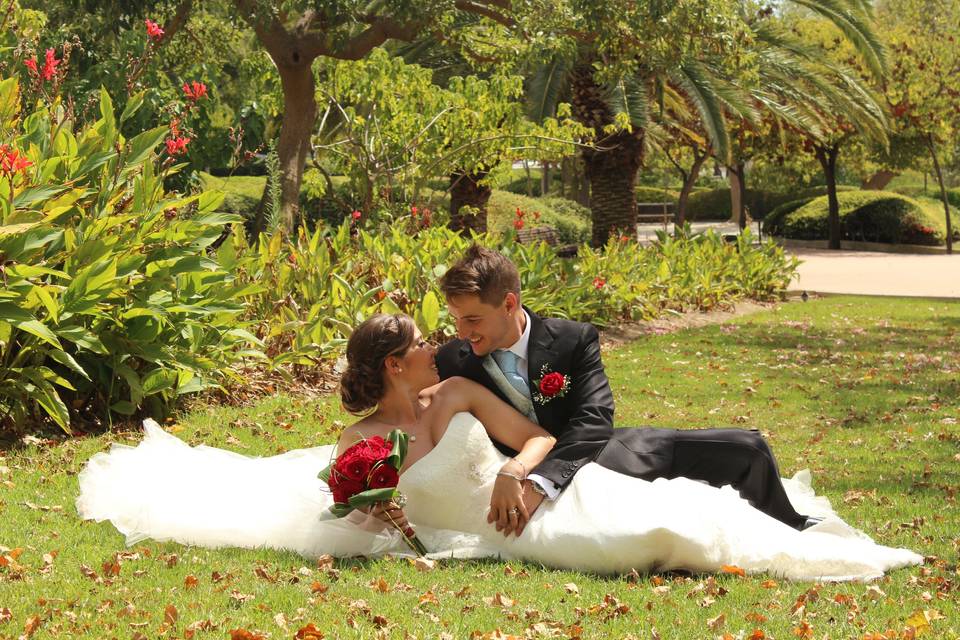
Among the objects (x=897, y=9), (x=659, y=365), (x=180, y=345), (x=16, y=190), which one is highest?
(x=897, y=9)

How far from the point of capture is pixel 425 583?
12.9 feet

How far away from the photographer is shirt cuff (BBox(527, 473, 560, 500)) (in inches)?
164

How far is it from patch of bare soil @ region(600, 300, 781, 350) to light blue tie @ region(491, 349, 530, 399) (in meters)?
7.27

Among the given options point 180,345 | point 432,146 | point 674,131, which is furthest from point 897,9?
point 180,345

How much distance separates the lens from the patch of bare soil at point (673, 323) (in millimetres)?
12305

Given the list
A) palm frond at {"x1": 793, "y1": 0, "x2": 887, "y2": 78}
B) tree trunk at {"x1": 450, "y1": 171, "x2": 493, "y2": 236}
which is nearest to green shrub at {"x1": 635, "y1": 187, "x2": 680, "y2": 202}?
palm frond at {"x1": 793, "y1": 0, "x2": 887, "y2": 78}

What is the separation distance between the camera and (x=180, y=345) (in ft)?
23.3

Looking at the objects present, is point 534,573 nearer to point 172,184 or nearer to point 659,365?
point 659,365

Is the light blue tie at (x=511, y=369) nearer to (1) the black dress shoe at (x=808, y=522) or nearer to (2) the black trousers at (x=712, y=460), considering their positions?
(2) the black trousers at (x=712, y=460)

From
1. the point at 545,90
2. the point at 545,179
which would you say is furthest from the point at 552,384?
the point at 545,179

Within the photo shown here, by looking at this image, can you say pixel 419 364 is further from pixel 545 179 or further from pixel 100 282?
pixel 545 179

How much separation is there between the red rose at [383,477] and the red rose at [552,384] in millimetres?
676

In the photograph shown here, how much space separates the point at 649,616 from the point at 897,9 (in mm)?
55197

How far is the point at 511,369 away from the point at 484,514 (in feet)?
1.88
